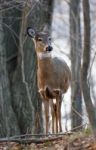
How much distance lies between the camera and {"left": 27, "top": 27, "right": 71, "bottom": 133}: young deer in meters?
11.8

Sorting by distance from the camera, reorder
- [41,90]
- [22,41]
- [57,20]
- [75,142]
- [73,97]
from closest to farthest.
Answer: [75,142] → [41,90] → [22,41] → [73,97] → [57,20]

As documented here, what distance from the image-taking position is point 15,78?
14461 mm

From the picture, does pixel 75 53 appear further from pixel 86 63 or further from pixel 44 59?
pixel 86 63

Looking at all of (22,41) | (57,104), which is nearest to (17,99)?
(22,41)

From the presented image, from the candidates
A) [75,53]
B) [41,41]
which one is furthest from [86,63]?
[75,53]

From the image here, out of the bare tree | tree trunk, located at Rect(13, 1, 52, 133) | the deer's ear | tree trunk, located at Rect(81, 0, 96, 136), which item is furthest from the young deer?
tree trunk, located at Rect(81, 0, 96, 136)

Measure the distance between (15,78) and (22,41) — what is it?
101 cm

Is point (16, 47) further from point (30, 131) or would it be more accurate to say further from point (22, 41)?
point (30, 131)

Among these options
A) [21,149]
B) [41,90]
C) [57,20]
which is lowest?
[21,149]

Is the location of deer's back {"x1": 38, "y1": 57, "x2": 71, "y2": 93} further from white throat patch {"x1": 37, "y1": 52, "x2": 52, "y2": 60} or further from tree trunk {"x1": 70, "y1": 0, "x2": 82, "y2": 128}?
tree trunk {"x1": 70, "y1": 0, "x2": 82, "y2": 128}

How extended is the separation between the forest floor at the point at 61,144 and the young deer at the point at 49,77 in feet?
5.11

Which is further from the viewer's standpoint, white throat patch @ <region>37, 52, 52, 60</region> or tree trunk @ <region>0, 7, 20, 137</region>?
tree trunk @ <region>0, 7, 20, 137</region>

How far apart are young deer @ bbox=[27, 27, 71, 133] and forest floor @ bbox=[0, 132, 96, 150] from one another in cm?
156

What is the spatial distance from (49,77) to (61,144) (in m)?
2.21
